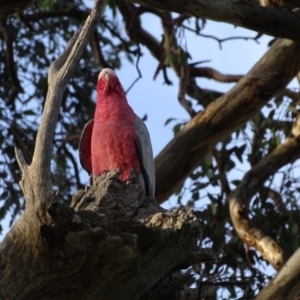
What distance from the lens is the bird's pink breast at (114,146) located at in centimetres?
516

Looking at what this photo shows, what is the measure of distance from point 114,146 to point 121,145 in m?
0.05

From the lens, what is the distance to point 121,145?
520 cm

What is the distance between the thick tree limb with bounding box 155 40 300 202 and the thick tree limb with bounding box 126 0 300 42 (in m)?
0.60

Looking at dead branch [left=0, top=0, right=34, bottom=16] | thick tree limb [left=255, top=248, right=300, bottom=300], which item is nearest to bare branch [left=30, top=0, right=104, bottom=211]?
dead branch [left=0, top=0, right=34, bottom=16]

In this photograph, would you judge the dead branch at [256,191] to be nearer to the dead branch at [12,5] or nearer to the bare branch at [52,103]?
the dead branch at [12,5]

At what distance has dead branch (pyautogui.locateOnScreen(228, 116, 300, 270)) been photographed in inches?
257

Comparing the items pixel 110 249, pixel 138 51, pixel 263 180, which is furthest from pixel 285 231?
pixel 110 249

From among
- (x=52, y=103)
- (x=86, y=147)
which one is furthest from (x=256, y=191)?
(x=52, y=103)

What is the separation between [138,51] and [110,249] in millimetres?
4741

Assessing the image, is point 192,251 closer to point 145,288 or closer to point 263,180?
point 145,288

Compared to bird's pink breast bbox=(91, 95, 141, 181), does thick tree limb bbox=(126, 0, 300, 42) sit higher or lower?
higher

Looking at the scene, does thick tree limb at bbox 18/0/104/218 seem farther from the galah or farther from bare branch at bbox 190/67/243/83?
bare branch at bbox 190/67/243/83

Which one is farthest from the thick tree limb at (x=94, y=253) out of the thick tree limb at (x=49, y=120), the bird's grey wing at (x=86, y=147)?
the bird's grey wing at (x=86, y=147)

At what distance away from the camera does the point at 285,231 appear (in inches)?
274
